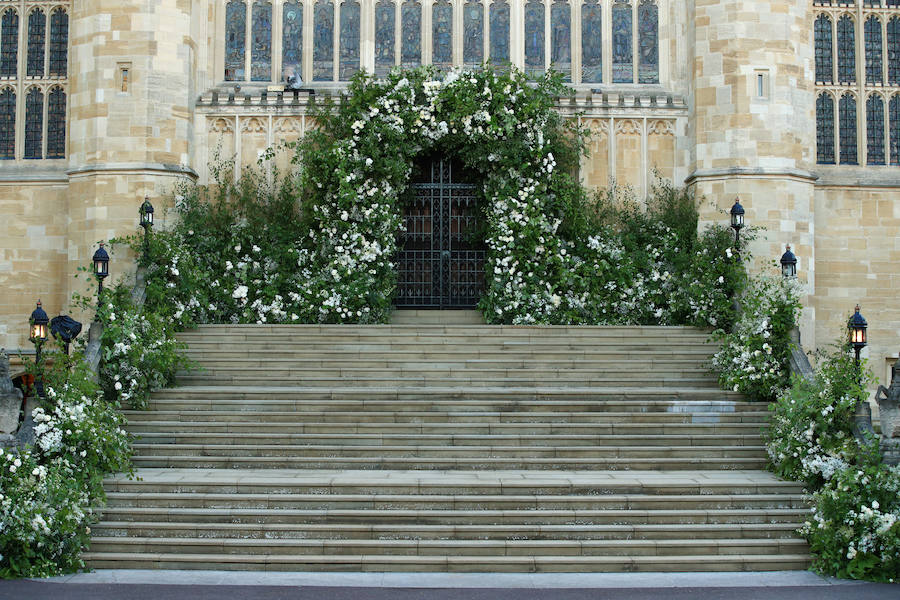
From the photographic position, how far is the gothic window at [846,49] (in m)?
20.1

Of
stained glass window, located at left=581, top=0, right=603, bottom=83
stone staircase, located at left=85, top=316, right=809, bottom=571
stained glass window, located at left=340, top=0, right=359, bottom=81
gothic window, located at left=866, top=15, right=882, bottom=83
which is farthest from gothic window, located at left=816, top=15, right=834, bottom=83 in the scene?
stained glass window, located at left=340, top=0, right=359, bottom=81

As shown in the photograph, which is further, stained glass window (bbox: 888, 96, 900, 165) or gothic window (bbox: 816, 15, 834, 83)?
gothic window (bbox: 816, 15, 834, 83)

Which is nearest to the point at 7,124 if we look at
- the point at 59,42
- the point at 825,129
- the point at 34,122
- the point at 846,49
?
the point at 34,122

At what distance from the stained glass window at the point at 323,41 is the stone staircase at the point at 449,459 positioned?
6.44m

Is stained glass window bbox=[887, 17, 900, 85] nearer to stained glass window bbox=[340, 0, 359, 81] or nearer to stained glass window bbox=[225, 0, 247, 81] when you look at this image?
stained glass window bbox=[340, 0, 359, 81]

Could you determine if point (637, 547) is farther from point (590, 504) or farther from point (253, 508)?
point (253, 508)

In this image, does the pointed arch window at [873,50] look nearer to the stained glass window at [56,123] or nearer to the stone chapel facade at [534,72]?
the stone chapel facade at [534,72]

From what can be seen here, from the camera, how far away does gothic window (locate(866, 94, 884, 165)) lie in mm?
19906

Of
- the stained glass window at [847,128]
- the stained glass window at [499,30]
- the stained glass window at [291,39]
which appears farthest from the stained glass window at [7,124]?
the stained glass window at [847,128]

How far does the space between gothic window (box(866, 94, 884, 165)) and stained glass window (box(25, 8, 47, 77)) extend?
58.0 ft

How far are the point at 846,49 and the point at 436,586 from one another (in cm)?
1630

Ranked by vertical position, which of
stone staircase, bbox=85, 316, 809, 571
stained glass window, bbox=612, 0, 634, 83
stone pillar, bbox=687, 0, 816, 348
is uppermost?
stained glass window, bbox=612, 0, 634, 83

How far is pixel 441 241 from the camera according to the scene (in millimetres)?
18969

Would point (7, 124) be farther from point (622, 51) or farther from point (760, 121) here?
point (760, 121)
